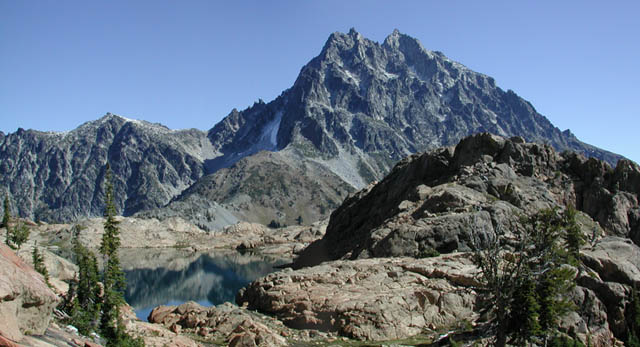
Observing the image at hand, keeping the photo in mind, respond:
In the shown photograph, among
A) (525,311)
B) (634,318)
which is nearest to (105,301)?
(525,311)

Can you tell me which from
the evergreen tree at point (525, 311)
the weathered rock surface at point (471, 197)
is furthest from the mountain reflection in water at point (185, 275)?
the evergreen tree at point (525, 311)

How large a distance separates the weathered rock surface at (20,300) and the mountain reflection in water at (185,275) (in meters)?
55.6

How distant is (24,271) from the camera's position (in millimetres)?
19188

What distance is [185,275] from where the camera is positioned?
5162 inches

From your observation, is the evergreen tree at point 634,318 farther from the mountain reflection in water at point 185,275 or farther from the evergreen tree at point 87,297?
the mountain reflection in water at point 185,275

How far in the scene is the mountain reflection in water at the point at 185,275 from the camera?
9394 cm

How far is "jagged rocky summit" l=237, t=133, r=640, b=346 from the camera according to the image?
132ft

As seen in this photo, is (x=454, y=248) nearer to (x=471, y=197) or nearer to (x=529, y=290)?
(x=471, y=197)

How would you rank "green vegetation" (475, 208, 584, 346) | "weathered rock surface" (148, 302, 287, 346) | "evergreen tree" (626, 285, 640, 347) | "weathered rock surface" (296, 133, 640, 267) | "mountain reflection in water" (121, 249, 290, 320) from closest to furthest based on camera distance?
"green vegetation" (475, 208, 584, 346), "weathered rock surface" (148, 302, 287, 346), "evergreen tree" (626, 285, 640, 347), "weathered rock surface" (296, 133, 640, 267), "mountain reflection in water" (121, 249, 290, 320)

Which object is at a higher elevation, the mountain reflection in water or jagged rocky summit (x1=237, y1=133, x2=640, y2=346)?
jagged rocky summit (x1=237, y1=133, x2=640, y2=346)

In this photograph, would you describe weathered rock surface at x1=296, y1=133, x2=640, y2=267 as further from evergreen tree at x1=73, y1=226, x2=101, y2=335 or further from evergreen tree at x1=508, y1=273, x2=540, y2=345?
evergreen tree at x1=73, y1=226, x2=101, y2=335

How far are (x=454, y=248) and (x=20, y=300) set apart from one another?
165 ft

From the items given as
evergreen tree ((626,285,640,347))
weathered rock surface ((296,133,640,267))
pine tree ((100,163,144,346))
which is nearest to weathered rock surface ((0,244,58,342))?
pine tree ((100,163,144,346))

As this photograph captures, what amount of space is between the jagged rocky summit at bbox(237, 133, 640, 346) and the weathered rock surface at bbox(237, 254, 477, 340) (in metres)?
0.11
